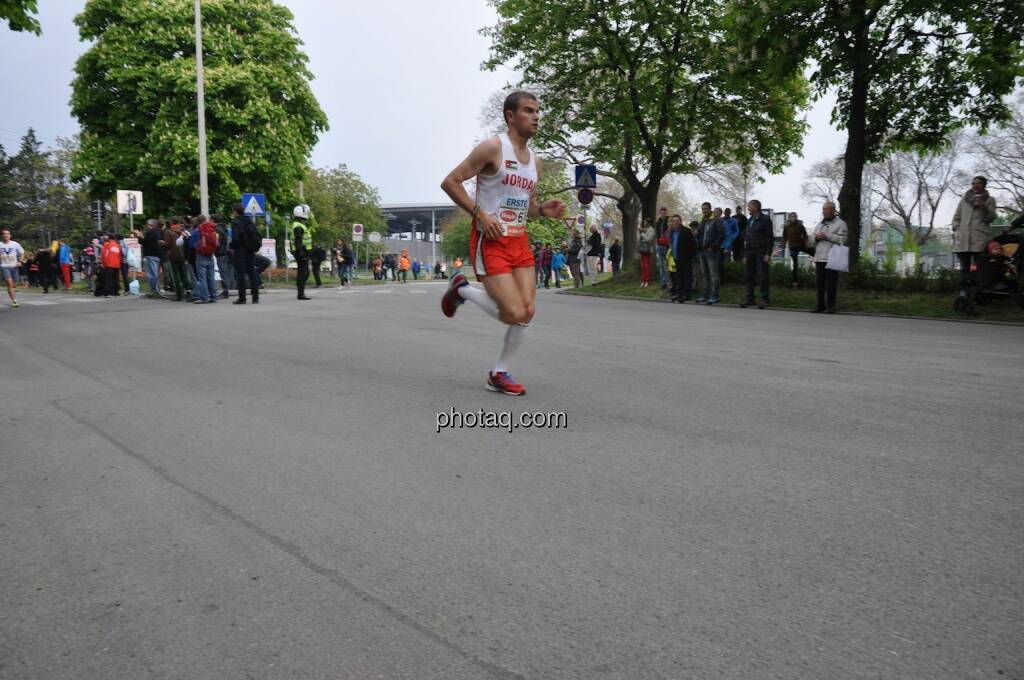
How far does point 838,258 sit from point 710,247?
363 centimetres

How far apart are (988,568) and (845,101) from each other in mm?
17126

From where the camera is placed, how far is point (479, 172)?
5.78 m

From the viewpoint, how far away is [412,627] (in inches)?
89.0

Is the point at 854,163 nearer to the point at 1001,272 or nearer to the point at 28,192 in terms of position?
the point at 1001,272

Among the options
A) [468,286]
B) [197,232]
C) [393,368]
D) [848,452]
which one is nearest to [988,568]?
[848,452]

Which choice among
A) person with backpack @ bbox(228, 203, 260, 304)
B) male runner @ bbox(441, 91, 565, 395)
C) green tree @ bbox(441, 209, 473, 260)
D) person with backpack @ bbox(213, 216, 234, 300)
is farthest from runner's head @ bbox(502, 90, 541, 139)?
green tree @ bbox(441, 209, 473, 260)

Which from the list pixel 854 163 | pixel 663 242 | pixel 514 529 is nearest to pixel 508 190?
pixel 514 529

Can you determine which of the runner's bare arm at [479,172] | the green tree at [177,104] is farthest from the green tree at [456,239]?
the runner's bare arm at [479,172]

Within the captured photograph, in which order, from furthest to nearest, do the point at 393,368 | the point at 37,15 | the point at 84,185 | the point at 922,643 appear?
the point at 84,185 < the point at 37,15 < the point at 393,368 < the point at 922,643

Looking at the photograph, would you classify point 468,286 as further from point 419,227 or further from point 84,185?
point 419,227

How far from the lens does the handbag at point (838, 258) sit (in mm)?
14500

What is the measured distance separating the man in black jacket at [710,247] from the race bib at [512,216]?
1211cm

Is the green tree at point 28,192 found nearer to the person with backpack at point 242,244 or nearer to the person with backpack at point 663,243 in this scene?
the person with backpack at point 242,244

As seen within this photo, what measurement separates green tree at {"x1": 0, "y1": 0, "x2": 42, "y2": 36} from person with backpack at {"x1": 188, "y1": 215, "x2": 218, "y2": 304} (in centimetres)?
498
